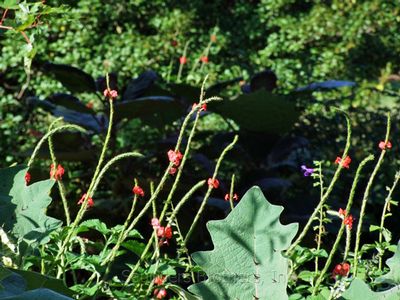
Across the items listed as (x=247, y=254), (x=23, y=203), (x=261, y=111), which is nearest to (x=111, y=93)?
(x=23, y=203)

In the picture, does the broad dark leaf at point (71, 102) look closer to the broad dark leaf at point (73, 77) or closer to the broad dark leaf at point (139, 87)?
the broad dark leaf at point (73, 77)

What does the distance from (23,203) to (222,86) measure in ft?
7.76

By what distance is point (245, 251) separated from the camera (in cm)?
136

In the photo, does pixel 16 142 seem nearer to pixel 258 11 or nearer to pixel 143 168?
pixel 143 168

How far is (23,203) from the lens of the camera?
157 cm

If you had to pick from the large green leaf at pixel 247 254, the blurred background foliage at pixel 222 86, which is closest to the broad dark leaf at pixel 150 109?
the blurred background foliage at pixel 222 86

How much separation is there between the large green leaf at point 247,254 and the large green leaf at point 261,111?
2.27 metres

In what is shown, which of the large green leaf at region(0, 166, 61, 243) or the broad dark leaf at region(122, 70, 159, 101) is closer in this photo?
the large green leaf at region(0, 166, 61, 243)

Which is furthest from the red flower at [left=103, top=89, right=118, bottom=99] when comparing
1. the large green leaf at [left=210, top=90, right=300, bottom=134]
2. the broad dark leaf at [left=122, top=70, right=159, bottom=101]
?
the broad dark leaf at [left=122, top=70, right=159, bottom=101]

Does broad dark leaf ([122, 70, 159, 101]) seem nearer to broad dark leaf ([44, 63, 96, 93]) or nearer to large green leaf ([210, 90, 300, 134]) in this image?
broad dark leaf ([44, 63, 96, 93])

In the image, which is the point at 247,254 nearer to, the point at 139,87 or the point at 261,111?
the point at 261,111

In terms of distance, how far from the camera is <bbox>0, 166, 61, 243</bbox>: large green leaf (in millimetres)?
1540

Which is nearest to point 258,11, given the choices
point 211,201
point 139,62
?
point 139,62

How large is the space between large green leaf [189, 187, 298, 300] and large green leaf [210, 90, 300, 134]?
7.44ft
